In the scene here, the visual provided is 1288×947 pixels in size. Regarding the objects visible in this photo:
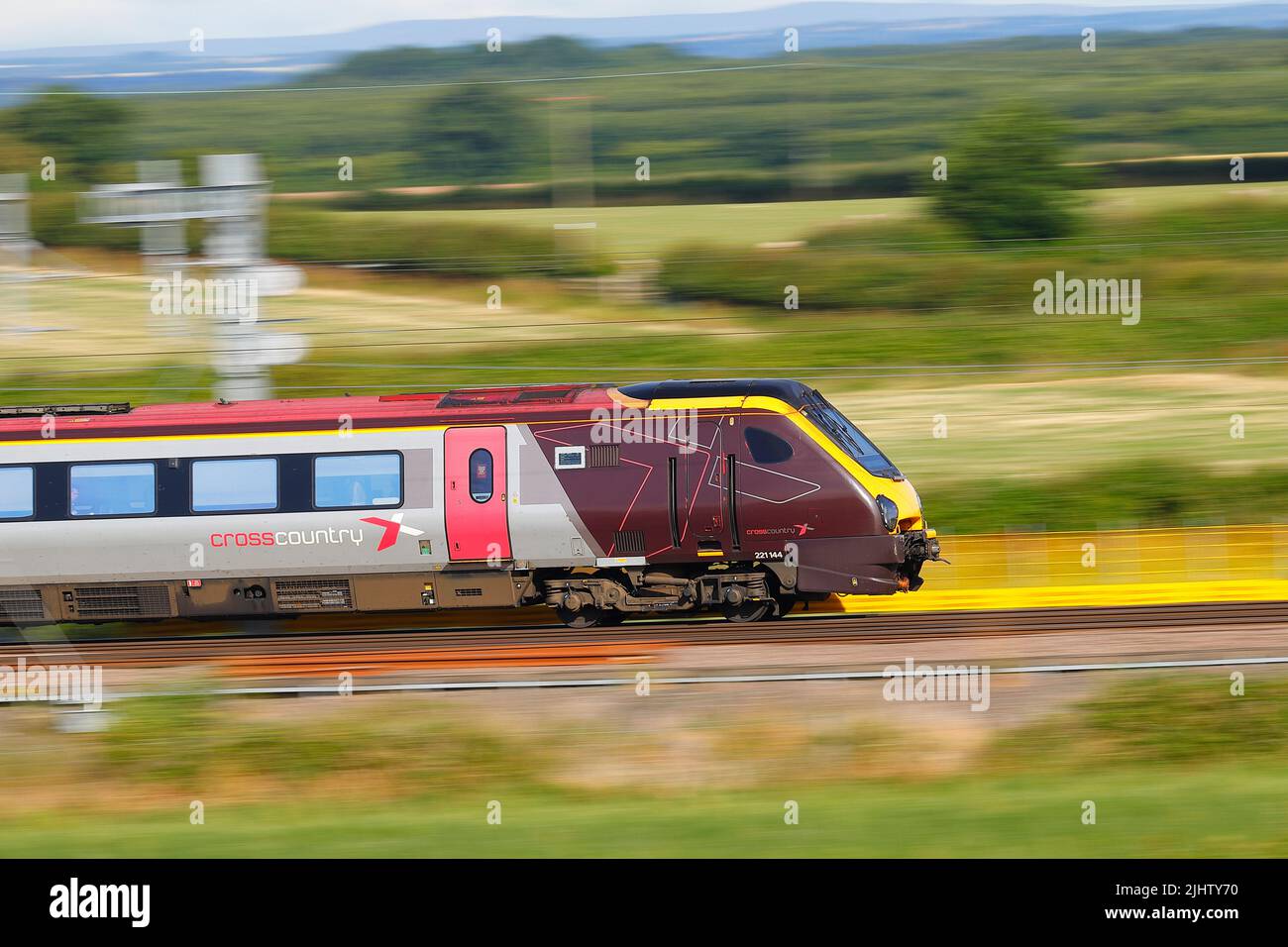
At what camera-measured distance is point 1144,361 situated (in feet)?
122

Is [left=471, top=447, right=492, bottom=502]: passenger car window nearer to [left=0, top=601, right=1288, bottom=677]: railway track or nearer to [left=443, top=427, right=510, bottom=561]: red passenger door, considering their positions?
[left=443, top=427, right=510, bottom=561]: red passenger door

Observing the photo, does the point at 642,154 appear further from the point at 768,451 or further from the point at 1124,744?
the point at 1124,744

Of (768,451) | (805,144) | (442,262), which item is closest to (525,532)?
(768,451)

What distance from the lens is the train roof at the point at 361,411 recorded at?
1838cm

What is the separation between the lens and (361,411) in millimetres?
18812

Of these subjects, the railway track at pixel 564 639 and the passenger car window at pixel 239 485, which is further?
the passenger car window at pixel 239 485

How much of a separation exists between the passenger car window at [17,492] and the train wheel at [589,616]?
23.3 ft

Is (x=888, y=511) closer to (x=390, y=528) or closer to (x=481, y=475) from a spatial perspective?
(x=481, y=475)

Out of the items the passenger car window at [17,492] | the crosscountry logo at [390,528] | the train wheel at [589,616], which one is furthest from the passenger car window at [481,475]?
the passenger car window at [17,492]

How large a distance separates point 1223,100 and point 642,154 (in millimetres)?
27249

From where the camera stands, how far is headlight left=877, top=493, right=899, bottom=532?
58.1ft

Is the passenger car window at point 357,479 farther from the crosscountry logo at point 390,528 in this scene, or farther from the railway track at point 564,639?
the railway track at point 564,639

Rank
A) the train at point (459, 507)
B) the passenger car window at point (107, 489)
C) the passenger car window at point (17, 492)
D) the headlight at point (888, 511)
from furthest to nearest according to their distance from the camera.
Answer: the passenger car window at point (17, 492), the passenger car window at point (107, 489), the train at point (459, 507), the headlight at point (888, 511)

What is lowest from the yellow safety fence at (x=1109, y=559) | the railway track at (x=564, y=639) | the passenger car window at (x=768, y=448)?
the railway track at (x=564, y=639)
